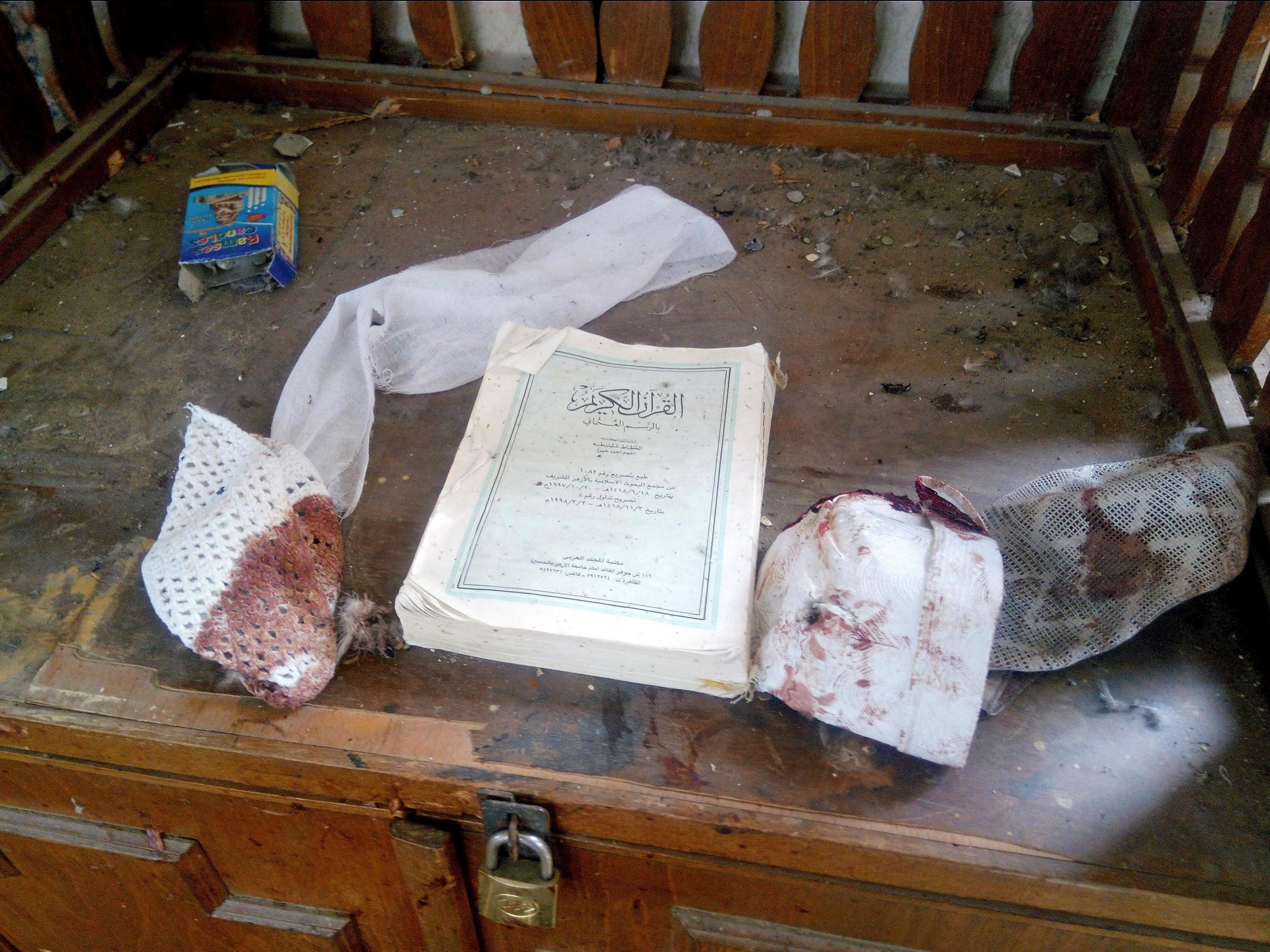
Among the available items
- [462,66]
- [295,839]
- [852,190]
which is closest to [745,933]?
[295,839]

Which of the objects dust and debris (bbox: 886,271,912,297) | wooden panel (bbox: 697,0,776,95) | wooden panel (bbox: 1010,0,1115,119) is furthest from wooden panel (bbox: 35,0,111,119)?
wooden panel (bbox: 1010,0,1115,119)

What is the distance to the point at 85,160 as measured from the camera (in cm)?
101

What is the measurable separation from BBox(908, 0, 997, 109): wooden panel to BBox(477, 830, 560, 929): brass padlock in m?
0.94

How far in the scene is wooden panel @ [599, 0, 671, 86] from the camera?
3.46 feet

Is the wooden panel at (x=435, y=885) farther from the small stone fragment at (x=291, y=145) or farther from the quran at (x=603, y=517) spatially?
the small stone fragment at (x=291, y=145)

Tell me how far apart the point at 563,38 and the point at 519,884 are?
37.8 inches

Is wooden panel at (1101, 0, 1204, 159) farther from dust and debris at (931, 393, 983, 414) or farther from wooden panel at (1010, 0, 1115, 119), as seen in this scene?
dust and debris at (931, 393, 983, 414)

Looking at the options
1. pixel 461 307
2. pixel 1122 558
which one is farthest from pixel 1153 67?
pixel 461 307

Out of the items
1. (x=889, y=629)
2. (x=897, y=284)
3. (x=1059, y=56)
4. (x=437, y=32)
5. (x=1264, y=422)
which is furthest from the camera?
(x=437, y=32)

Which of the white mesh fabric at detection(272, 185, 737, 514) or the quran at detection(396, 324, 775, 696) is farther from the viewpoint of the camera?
the white mesh fabric at detection(272, 185, 737, 514)

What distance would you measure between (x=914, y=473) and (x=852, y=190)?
1.49 feet

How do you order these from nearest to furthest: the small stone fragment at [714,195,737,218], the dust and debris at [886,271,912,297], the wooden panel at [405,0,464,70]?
1. the dust and debris at [886,271,912,297]
2. the small stone fragment at [714,195,737,218]
3. the wooden panel at [405,0,464,70]

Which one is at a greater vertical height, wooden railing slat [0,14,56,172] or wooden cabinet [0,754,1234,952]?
wooden railing slat [0,14,56,172]

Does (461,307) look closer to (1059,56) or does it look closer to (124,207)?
(124,207)
